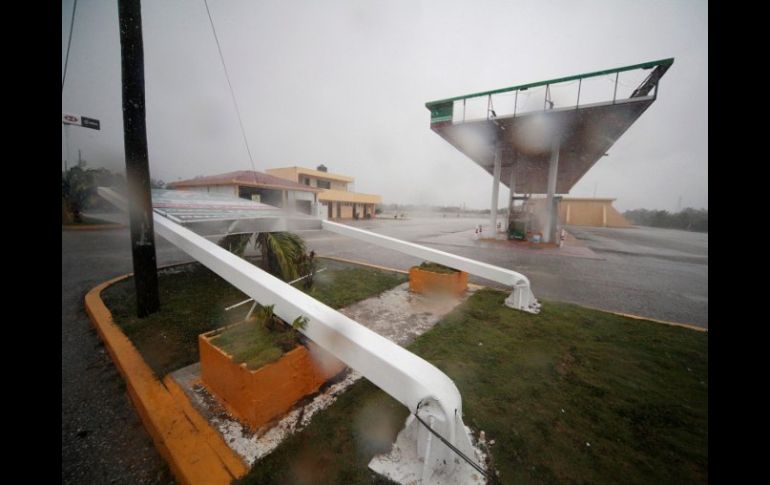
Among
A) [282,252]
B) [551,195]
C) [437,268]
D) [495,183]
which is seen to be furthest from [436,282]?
[495,183]

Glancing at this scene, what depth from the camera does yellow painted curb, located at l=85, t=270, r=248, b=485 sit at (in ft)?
5.66

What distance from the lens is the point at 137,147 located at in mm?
3391

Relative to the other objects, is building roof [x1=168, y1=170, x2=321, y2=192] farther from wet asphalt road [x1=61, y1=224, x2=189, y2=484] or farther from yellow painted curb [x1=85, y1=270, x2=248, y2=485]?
yellow painted curb [x1=85, y1=270, x2=248, y2=485]

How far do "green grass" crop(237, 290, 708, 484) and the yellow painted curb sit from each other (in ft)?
0.85

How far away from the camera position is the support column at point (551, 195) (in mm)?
14273

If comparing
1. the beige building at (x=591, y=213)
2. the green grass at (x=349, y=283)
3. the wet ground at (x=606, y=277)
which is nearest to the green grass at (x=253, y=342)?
the green grass at (x=349, y=283)

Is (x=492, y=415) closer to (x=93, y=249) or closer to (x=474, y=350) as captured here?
(x=474, y=350)

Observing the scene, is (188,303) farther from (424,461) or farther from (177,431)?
(424,461)

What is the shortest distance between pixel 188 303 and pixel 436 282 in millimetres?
4471

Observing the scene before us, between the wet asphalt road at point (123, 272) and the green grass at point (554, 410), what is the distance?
112cm

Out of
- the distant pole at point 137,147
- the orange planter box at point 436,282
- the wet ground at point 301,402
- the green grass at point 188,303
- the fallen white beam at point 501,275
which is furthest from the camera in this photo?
the orange planter box at point 436,282

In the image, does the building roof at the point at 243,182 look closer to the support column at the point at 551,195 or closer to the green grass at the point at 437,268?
the green grass at the point at 437,268

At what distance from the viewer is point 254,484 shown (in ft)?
5.38
